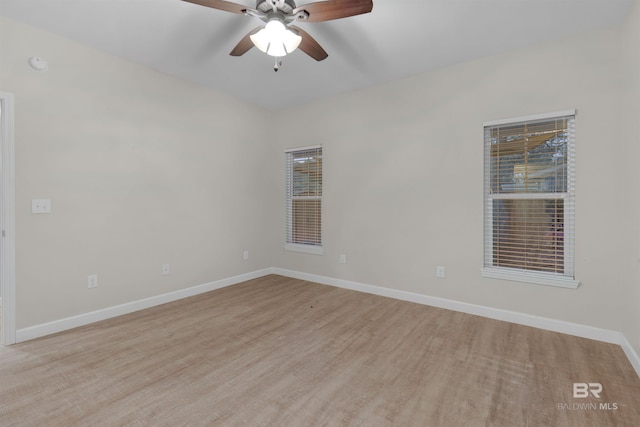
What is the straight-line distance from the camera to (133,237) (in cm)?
334

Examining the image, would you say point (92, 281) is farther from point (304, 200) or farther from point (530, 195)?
point (530, 195)

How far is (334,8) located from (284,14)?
1.30ft

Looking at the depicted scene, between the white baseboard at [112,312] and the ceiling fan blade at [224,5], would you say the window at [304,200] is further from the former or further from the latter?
the ceiling fan blade at [224,5]

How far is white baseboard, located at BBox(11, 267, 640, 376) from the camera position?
2584 millimetres

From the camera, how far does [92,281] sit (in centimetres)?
303

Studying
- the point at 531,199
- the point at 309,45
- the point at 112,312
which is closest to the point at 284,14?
the point at 309,45

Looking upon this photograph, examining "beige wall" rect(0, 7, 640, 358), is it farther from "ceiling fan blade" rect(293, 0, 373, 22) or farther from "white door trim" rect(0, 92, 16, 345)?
"ceiling fan blade" rect(293, 0, 373, 22)

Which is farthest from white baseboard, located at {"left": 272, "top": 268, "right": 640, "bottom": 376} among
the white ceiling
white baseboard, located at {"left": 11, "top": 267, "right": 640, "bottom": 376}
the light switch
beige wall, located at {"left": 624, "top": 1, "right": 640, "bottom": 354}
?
the light switch

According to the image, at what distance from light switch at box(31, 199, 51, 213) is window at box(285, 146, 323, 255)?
9.59 feet

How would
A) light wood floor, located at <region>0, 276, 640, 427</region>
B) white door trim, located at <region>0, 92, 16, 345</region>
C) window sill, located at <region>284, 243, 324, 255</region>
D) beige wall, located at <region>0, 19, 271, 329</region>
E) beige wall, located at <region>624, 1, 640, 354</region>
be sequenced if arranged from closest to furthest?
light wood floor, located at <region>0, 276, 640, 427</region> → beige wall, located at <region>624, 1, 640, 354</region> → white door trim, located at <region>0, 92, 16, 345</region> → beige wall, located at <region>0, 19, 271, 329</region> → window sill, located at <region>284, 243, 324, 255</region>

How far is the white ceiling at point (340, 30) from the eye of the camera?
7.75 feet

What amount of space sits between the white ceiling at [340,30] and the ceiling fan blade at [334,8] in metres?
0.45

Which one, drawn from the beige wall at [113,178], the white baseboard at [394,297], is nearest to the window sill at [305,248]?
the white baseboard at [394,297]

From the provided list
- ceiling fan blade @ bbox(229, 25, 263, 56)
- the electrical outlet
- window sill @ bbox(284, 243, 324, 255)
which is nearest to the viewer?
ceiling fan blade @ bbox(229, 25, 263, 56)
